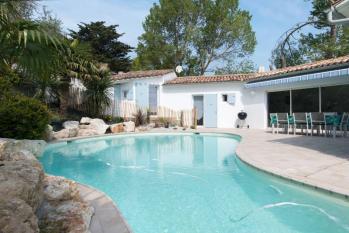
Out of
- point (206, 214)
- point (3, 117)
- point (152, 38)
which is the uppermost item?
point (152, 38)

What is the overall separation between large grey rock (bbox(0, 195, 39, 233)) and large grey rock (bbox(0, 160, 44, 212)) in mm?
171

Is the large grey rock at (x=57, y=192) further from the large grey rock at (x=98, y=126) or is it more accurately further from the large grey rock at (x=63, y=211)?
the large grey rock at (x=98, y=126)

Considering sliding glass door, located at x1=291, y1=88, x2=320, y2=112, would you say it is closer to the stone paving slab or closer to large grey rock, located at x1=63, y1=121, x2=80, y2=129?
large grey rock, located at x1=63, y1=121, x2=80, y2=129

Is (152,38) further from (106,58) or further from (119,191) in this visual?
(119,191)

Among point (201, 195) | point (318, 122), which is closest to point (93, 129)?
point (318, 122)

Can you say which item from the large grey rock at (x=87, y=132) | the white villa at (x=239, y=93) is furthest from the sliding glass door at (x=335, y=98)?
the large grey rock at (x=87, y=132)

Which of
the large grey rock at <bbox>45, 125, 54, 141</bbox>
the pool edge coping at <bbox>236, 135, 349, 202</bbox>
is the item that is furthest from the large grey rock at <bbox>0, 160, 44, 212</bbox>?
the large grey rock at <bbox>45, 125, 54, 141</bbox>

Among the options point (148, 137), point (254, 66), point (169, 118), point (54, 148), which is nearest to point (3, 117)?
point (54, 148)

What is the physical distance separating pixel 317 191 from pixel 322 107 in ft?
44.8

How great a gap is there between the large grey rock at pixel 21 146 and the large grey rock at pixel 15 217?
6.70 meters

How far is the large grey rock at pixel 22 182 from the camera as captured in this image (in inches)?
121

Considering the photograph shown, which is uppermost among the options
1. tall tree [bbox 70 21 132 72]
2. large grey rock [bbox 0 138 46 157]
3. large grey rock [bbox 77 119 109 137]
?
tall tree [bbox 70 21 132 72]

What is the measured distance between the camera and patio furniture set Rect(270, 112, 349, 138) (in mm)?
14547

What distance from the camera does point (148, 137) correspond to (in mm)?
→ 20266
